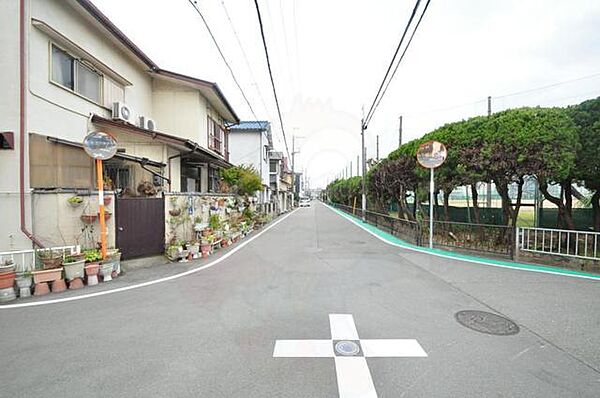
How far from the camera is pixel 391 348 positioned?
3031mm

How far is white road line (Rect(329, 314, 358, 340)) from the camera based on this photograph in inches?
129

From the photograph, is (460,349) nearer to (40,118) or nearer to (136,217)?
(136,217)

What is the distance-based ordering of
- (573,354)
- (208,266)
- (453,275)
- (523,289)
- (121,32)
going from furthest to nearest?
(121,32)
(208,266)
(453,275)
(523,289)
(573,354)

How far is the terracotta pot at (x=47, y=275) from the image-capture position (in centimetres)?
485

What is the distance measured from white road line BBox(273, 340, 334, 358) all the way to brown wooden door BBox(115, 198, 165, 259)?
5298 millimetres

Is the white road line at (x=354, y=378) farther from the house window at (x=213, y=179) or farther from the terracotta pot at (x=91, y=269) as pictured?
the house window at (x=213, y=179)

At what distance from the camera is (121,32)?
354 inches

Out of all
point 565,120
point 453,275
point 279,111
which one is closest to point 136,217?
point 279,111

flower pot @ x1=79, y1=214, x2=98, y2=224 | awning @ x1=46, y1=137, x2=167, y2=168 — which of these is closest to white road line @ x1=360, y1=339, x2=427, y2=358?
flower pot @ x1=79, y1=214, x2=98, y2=224

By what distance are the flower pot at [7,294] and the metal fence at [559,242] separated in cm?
1059

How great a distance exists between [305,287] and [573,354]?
356 cm

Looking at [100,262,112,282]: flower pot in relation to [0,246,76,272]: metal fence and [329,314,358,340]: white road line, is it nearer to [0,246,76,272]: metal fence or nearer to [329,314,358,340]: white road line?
[0,246,76,272]: metal fence

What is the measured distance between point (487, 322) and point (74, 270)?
697cm

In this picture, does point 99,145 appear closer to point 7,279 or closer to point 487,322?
point 7,279
